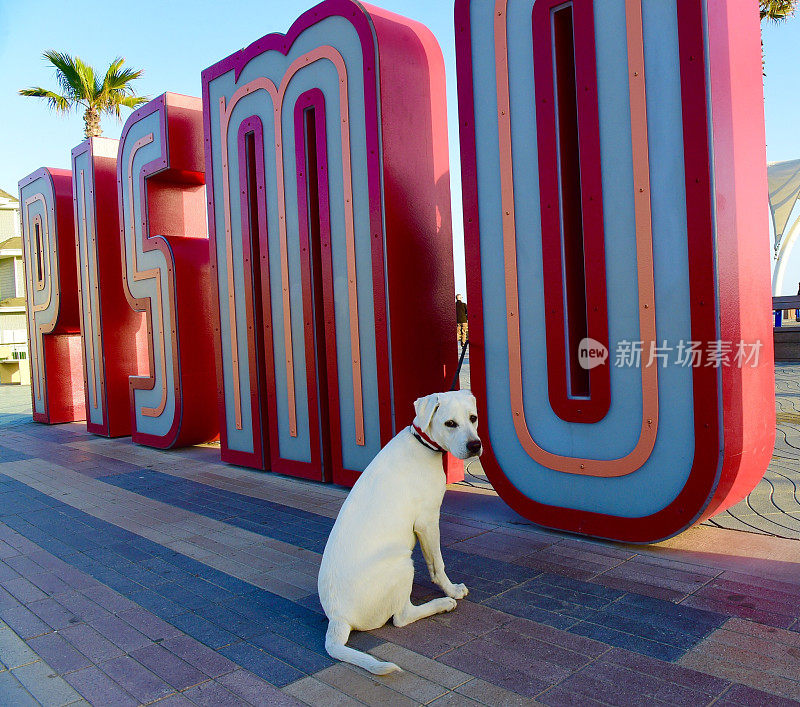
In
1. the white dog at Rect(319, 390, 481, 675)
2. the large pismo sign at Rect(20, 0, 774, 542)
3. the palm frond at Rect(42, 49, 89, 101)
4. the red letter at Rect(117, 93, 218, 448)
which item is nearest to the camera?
the white dog at Rect(319, 390, 481, 675)

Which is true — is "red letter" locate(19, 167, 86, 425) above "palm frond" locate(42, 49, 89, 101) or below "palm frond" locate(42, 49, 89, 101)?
below

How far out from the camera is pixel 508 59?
510cm

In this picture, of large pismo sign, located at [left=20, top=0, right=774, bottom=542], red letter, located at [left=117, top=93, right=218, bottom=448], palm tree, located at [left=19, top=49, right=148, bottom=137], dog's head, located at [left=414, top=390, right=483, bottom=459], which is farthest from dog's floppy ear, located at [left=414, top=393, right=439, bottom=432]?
palm tree, located at [left=19, top=49, right=148, bottom=137]

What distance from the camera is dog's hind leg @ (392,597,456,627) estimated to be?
3.55 m

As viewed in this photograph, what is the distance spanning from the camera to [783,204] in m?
28.8

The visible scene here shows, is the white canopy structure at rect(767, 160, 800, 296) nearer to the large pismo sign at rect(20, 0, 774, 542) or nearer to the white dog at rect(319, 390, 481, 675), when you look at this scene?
the large pismo sign at rect(20, 0, 774, 542)

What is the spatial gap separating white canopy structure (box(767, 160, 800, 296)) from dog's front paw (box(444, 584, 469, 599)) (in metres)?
28.4

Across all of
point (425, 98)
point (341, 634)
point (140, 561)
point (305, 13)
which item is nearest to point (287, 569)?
point (140, 561)

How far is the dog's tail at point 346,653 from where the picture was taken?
2.89m

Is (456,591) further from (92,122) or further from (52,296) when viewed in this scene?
(92,122)

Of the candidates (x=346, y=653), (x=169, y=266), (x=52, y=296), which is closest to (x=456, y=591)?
(x=346, y=653)

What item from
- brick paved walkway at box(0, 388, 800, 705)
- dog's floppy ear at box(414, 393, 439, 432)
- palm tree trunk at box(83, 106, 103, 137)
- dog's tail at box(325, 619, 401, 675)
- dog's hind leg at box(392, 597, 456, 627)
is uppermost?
palm tree trunk at box(83, 106, 103, 137)

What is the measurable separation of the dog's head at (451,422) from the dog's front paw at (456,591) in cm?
83

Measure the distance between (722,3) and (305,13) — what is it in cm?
403
